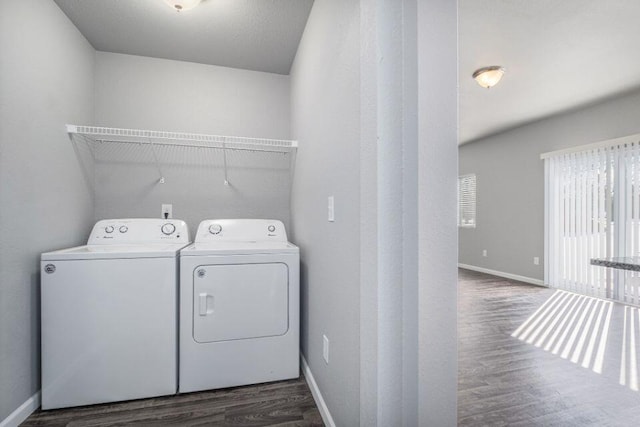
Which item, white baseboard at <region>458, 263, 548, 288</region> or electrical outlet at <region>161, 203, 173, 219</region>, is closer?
electrical outlet at <region>161, 203, 173, 219</region>

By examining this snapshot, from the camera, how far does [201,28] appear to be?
197 centimetres

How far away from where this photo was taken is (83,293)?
5.09ft

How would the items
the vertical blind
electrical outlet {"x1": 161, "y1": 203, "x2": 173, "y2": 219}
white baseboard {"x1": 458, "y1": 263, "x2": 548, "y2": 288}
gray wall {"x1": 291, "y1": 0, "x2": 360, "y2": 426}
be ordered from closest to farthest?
gray wall {"x1": 291, "y1": 0, "x2": 360, "y2": 426}, electrical outlet {"x1": 161, "y1": 203, "x2": 173, "y2": 219}, the vertical blind, white baseboard {"x1": 458, "y1": 263, "x2": 548, "y2": 288}

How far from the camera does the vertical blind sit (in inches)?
132

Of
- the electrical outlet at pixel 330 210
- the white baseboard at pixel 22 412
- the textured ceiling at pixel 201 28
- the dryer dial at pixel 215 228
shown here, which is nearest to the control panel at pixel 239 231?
the dryer dial at pixel 215 228

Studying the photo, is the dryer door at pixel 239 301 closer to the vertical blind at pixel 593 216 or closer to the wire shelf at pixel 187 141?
the wire shelf at pixel 187 141

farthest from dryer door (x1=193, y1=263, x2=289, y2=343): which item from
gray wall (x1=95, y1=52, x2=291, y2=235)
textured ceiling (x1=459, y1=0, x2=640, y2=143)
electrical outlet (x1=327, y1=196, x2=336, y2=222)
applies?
textured ceiling (x1=459, y1=0, x2=640, y2=143)

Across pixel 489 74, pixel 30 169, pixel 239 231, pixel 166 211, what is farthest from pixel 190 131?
pixel 489 74

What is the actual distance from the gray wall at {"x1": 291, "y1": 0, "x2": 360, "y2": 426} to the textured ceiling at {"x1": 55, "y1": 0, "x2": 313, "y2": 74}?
0.18 m

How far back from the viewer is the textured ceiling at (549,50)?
6.60ft

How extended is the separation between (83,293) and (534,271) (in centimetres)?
548

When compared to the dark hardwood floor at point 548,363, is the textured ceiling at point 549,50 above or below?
above

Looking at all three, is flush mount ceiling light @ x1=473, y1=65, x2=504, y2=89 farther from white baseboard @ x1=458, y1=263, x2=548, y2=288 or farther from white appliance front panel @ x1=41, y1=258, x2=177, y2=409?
white baseboard @ x1=458, y1=263, x2=548, y2=288

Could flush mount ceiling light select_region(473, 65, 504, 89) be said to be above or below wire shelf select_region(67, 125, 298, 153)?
above
